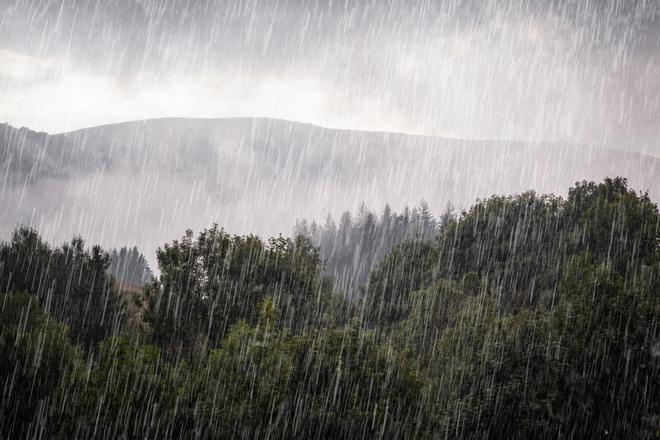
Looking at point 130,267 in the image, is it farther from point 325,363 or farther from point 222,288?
point 325,363

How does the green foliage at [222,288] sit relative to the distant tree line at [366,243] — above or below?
below

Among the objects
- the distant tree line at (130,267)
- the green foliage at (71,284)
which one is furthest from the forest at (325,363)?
the distant tree line at (130,267)

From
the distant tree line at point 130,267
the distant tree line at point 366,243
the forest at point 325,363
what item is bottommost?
the distant tree line at point 130,267

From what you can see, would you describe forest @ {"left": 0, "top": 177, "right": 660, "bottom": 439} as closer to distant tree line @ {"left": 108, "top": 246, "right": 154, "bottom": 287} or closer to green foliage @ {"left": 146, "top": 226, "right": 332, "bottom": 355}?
green foliage @ {"left": 146, "top": 226, "right": 332, "bottom": 355}

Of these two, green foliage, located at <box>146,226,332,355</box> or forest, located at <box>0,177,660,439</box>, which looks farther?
green foliage, located at <box>146,226,332,355</box>

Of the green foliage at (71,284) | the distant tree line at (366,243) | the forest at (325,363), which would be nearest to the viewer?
the forest at (325,363)

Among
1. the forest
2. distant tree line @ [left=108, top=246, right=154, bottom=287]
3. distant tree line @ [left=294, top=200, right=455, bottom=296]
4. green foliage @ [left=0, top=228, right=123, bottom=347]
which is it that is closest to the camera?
the forest

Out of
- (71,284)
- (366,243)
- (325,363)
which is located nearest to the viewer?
(325,363)

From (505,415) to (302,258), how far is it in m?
16.9

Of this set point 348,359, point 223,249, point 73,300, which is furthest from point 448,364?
point 73,300

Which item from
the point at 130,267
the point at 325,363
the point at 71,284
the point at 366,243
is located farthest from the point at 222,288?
the point at 130,267

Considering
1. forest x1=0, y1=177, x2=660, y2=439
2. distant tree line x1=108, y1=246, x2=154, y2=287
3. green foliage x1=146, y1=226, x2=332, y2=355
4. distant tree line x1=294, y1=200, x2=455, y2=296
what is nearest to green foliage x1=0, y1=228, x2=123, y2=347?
forest x1=0, y1=177, x2=660, y2=439

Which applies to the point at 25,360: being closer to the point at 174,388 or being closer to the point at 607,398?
the point at 174,388

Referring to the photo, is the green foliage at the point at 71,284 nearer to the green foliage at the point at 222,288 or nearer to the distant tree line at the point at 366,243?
the green foliage at the point at 222,288
